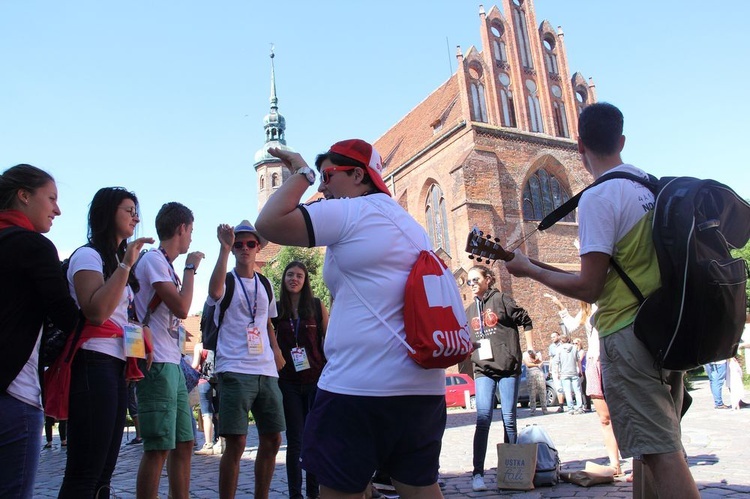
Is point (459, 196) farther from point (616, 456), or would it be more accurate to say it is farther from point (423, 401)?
point (423, 401)

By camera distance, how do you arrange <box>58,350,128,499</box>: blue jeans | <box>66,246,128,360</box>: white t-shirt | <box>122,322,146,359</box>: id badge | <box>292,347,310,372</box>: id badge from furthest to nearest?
<box>292,347,310,372</box>: id badge < <box>122,322,146,359</box>: id badge < <box>66,246,128,360</box>: white t-shirt < <box>58,350,128,499</box>: blue jeans

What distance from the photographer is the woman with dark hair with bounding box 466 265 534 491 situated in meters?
5.30

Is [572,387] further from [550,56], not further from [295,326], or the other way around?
[550,56]

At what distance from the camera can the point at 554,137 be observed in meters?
29.2

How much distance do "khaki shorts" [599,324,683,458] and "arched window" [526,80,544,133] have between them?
91.5 feet

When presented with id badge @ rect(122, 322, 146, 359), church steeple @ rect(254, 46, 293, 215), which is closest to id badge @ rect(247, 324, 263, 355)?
id badge @ rect(122, 322, 146, 359)

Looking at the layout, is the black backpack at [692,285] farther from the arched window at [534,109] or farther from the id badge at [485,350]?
the arched window at [534,109]

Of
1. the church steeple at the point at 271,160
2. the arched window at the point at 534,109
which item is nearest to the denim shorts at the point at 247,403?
the arched window at the point at 534,109

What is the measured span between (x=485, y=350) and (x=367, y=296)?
3421 millimetres

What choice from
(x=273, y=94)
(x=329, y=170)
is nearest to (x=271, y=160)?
(x=273, y=94)

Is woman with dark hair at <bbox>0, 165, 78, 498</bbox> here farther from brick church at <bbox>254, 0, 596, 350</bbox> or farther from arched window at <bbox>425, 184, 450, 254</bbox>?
arched window at <bbox>425, 184, 450, 254</bbox>

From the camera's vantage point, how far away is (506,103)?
95.0 feet

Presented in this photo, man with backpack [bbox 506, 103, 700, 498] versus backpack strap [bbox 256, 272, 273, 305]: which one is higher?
backpack strap [bbox 256, 272, 273, 305]

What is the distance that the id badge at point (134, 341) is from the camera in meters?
3.20
